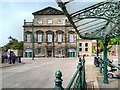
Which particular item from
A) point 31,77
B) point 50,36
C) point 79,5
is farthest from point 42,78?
point 50,36

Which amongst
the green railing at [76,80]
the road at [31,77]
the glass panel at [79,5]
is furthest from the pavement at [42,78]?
the glass panel at [79,5]

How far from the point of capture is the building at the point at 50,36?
3894cm

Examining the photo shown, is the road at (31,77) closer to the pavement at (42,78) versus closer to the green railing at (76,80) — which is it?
the pavement at (42,78)

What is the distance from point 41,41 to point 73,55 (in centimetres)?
1079

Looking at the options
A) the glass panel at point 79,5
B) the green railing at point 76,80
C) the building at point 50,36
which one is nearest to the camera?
the green railing at point 76,80

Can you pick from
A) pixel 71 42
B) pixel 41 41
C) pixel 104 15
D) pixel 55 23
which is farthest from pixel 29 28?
pixel 104 15

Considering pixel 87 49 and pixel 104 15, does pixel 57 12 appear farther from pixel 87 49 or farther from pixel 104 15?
pixel 104 15

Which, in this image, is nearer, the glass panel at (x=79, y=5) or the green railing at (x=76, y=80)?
the green railing at (x=76, y=80)

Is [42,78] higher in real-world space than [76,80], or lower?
lower

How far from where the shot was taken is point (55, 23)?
39.4 m

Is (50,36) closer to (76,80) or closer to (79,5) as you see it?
(79,5)

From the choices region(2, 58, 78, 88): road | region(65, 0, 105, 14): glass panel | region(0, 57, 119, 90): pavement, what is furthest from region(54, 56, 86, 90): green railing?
region(2, 58, 78, 88): road

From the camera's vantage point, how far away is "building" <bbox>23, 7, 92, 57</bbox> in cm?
3894

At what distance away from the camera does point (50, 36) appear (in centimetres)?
3919
